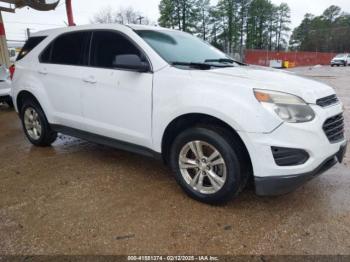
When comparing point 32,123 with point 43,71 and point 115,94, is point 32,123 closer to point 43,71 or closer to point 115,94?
point 43,71

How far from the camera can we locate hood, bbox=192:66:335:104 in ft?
8.62

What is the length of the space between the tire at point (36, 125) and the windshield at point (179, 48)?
2.18m

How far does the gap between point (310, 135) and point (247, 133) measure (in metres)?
0.51

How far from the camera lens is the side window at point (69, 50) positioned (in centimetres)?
396

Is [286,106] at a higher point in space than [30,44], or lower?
lower

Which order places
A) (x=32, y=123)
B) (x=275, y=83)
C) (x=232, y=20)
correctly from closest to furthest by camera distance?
(x=275, y=83), (x=32, y=123), (x=232, y=20)

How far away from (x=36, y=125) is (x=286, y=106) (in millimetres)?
3863

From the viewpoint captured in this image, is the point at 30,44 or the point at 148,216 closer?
the point at 148,216

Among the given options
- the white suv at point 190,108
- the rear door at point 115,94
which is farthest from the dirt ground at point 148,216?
the rear door at point 115,94

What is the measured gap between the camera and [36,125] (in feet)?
15.8

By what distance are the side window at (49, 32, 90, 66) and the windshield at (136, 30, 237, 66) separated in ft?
2.92

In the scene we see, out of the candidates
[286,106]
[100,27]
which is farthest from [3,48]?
[286,106]

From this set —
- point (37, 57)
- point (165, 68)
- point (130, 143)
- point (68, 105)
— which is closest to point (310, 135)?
point (165, 68)

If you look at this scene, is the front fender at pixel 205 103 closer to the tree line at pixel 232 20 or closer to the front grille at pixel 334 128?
the front grille at pixel 334 128
